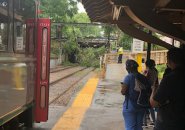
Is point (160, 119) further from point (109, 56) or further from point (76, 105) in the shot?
point (109, 56)

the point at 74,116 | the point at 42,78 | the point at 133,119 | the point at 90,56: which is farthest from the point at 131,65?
the point at 90,56

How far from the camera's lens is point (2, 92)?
20.2ft

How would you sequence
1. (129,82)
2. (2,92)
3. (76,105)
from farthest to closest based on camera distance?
(76,105), (129,82), (2,92)

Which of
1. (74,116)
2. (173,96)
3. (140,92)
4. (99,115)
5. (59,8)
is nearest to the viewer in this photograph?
(173,96)

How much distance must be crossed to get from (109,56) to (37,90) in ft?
92.7

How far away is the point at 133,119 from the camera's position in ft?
23.6

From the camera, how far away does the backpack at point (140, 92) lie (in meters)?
7.00

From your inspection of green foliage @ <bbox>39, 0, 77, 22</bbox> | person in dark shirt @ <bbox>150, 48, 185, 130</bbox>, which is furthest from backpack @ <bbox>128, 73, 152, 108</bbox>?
green foliage @ <bbox>39, 0, 77, 22</bbox>

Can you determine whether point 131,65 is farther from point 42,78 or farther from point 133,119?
point 42,78

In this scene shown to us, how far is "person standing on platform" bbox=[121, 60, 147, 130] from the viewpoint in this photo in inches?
277

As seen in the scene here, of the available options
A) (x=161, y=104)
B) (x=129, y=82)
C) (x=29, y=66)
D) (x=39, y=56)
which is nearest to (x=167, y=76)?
(x=161, y=104)

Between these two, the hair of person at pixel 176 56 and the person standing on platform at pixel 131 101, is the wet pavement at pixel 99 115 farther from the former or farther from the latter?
the hair of person at pixel 176 56

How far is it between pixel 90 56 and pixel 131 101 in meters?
61.9

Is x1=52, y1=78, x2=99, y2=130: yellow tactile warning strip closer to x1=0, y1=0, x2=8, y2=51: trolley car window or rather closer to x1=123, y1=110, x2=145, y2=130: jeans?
x1=123, y1=110, x2=145, y2=130: jeans
